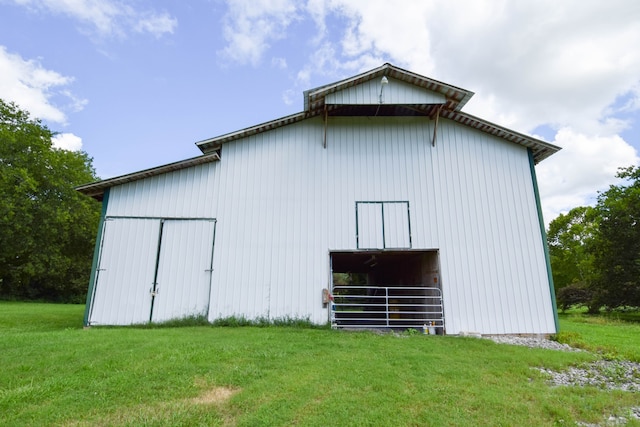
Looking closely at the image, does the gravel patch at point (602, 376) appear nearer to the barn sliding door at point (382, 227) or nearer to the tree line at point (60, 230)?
the barn sliding door at point (382, 227)

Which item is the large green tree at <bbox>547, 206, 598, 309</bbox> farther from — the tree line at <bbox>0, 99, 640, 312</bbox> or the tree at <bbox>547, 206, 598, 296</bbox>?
the tree line at <bbox>0, 99, 640, 312</bbox>

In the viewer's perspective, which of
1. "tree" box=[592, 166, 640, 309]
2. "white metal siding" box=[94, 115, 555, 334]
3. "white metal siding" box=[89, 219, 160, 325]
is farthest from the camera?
"tree" box=[592, 166, 640, 309]

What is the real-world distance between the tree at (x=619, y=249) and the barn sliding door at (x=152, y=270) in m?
25.5

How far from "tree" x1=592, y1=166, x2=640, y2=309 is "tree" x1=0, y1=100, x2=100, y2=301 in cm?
3920

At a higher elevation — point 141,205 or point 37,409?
point 141,205

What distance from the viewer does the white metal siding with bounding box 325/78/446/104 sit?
397 inches

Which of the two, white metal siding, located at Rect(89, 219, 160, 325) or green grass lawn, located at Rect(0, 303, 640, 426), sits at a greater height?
white metal siding, located at Rect(89, 219, 160, 325)

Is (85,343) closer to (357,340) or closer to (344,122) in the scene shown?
(357,340)

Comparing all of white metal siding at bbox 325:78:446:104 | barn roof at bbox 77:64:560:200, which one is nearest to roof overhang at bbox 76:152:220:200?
barn roof at bbox 77:64:560:200

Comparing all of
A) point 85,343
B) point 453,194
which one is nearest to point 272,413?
point 85,343

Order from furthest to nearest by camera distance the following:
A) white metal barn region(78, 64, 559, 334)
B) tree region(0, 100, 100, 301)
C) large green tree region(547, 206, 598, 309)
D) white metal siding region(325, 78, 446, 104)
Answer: large green tree region(547, 206, 598, 309) → tree region(0, 100, 100, 301) → white metal siding region(325, 78, 446, 104) → white metal barn region(78, 64, 559, 334)

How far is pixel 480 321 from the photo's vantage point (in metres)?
9.48

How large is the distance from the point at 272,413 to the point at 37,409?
2.57 meters

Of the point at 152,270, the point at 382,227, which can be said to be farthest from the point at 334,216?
the point at 152,270
